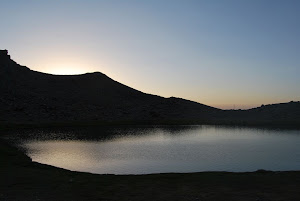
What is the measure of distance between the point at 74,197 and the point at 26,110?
146507 millimetres

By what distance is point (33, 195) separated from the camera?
2030 centimetres

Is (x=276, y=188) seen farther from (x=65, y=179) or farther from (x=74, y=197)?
(x=65, y=179)

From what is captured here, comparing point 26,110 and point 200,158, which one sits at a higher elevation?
point 26,110

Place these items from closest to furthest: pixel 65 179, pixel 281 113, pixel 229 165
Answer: pixel 65 179, pixel 229 165, pixel 281 113

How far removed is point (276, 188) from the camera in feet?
72.2

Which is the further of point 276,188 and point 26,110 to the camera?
point 26,110

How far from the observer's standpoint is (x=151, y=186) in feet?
76.0

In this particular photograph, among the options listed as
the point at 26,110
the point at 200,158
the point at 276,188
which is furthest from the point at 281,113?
the point at 276,188

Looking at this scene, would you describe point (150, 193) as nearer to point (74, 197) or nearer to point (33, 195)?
point (74, 197)

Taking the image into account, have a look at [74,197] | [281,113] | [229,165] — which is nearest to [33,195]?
[74,197]

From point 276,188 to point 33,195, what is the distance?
1669 cm

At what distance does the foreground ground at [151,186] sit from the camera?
65.3ft

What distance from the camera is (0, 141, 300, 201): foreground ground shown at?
65.3 ft

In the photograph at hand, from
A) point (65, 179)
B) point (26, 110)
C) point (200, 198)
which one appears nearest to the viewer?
point (200, 198)
